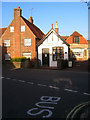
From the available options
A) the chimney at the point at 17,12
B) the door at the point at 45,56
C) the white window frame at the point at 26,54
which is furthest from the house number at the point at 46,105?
the chimney at the point at 17,12

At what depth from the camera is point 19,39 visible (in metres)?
28.1

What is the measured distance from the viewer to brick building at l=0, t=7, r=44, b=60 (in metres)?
27.4

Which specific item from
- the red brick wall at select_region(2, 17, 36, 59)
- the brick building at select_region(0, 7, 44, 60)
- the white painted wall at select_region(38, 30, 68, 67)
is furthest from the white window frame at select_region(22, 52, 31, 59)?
the white painted wall at select_region(38, 30, 68, 67)

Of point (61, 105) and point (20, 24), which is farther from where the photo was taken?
point (20, 24)

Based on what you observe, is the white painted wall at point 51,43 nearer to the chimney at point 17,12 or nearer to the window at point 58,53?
the window at point 58,53

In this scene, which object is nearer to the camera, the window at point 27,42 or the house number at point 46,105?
the house number at point 46,105

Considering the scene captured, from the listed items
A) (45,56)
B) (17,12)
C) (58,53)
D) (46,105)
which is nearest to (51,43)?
(58,53)

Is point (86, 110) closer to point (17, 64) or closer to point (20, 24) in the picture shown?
point (17, 64)

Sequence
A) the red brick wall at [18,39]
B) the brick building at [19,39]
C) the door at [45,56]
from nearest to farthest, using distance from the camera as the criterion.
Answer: the door at [45,56]
the brick building at [19,39]
the red brick wall at [18,39]

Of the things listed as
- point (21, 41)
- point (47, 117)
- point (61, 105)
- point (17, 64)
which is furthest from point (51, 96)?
point (21, 41)

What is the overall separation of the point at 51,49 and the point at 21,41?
22.9 ft

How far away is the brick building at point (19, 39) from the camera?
27441 mm

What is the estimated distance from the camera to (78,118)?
4660mm

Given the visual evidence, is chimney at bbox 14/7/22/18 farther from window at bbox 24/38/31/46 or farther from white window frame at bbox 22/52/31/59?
white window frame at bbox 22/52/31/59
